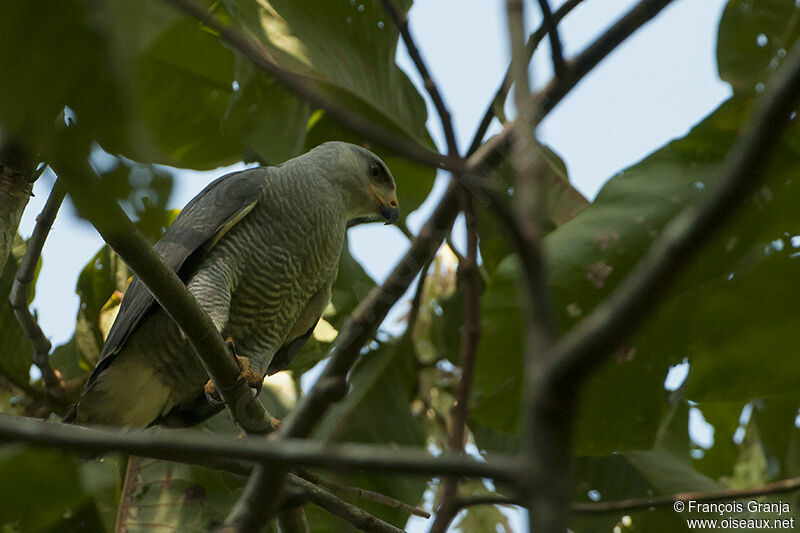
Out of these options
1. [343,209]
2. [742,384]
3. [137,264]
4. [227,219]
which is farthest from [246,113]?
[742,384]

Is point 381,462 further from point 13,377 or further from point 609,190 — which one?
point 13,377

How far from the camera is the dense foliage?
115 inches

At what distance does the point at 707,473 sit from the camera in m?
5.24

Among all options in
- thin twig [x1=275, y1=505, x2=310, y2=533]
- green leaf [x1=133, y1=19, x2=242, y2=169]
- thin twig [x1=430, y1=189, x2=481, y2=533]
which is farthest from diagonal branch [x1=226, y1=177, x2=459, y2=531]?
green leaf [x1=133, y1=19, x2=242, y2=169]

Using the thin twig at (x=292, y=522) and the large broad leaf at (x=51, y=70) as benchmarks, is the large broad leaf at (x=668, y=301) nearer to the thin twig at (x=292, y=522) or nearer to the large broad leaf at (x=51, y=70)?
the thin twig at (x=292, y=522)

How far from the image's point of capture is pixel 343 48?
151 inches

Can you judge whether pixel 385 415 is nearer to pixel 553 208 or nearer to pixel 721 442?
pixel 553 208

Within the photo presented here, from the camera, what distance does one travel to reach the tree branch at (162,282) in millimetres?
781

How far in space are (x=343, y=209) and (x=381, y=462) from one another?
3530 millimetres

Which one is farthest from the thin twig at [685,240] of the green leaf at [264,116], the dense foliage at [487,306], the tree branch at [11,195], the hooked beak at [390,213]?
the hooked beak at [390,213]

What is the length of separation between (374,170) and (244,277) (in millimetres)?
1034

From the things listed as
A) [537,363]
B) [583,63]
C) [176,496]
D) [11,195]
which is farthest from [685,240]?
[176,496]

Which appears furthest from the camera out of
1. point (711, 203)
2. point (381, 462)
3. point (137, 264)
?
point (137, 264)

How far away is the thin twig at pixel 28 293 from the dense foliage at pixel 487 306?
0.70ft
